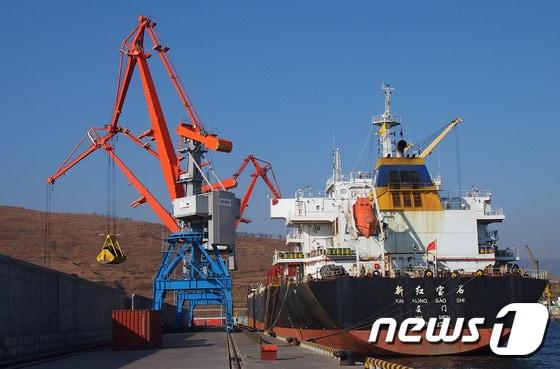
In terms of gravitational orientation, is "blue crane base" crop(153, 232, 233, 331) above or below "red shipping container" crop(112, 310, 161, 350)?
above

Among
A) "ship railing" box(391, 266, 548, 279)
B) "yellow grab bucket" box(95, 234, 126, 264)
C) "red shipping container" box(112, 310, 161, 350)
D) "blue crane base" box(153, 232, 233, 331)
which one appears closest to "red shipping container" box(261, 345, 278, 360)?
"ship railing" box(391, 266, 548, 279)

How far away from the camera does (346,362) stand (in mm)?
23203

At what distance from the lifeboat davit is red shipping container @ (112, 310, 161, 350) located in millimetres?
10898

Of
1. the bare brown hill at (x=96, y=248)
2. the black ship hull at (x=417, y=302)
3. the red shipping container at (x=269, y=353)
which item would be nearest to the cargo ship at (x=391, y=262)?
the black ship hull at (x=417, y=302)

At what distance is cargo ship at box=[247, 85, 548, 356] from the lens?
31.3 m

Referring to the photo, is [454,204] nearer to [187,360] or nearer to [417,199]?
[417,199]

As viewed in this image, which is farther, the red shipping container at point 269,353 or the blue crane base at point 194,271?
the blue crane base at point 194,271

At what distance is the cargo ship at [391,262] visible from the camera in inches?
1234

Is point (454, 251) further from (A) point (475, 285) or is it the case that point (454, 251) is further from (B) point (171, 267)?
(B) point (171, 267)

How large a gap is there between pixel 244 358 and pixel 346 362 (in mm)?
6267

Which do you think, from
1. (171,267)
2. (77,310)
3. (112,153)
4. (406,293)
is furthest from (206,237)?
(406,293)

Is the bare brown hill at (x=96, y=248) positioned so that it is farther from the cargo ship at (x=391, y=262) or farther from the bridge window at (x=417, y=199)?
the bridge window at (x=417, y=199)

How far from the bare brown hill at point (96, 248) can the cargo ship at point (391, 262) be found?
86090 mm

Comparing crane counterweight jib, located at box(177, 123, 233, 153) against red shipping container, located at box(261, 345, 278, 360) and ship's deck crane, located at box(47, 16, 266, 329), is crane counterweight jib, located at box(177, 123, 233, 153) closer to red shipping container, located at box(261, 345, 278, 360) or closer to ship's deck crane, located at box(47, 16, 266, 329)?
ship's deck crane, located at box(47, 16, 266, 329)
